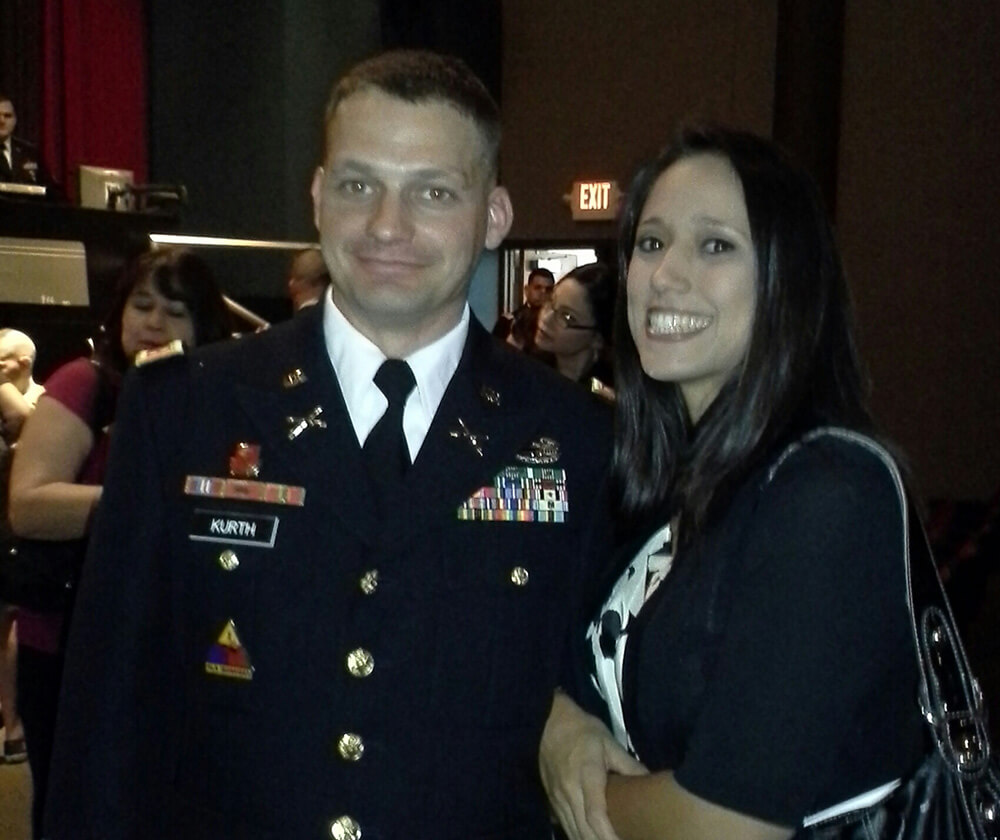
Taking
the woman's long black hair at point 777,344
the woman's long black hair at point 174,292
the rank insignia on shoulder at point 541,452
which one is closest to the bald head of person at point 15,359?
the woman's long black hair at point 174,292

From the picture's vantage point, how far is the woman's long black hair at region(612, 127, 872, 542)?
4.63 feet

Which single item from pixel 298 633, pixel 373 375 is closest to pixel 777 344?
pixel 373 375

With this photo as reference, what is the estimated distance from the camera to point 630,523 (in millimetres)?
1623

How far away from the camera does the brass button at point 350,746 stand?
1461mm

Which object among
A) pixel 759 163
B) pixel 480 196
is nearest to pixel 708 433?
pixel 759 163

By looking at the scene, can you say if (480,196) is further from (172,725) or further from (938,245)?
(938,245)

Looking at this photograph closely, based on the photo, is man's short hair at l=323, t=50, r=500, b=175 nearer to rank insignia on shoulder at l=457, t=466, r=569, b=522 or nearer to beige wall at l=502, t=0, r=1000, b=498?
rank insignia on shoulder at l=457, t=466, r=569, b=522

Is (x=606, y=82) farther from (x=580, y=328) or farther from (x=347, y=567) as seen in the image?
(x=347, y=567)

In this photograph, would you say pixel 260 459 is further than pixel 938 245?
No

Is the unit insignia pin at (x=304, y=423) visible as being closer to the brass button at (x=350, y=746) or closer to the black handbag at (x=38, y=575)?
the brass button at (x=350, y=746)

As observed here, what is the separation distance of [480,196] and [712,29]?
674 centimetres

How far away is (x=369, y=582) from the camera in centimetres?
148

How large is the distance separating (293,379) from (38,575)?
1236mm

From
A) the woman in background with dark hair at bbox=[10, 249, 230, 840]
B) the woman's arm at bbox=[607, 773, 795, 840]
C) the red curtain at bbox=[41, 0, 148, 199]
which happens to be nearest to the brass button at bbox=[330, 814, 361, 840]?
the woman's arm at bbox=[607, 773, 795, 840]
